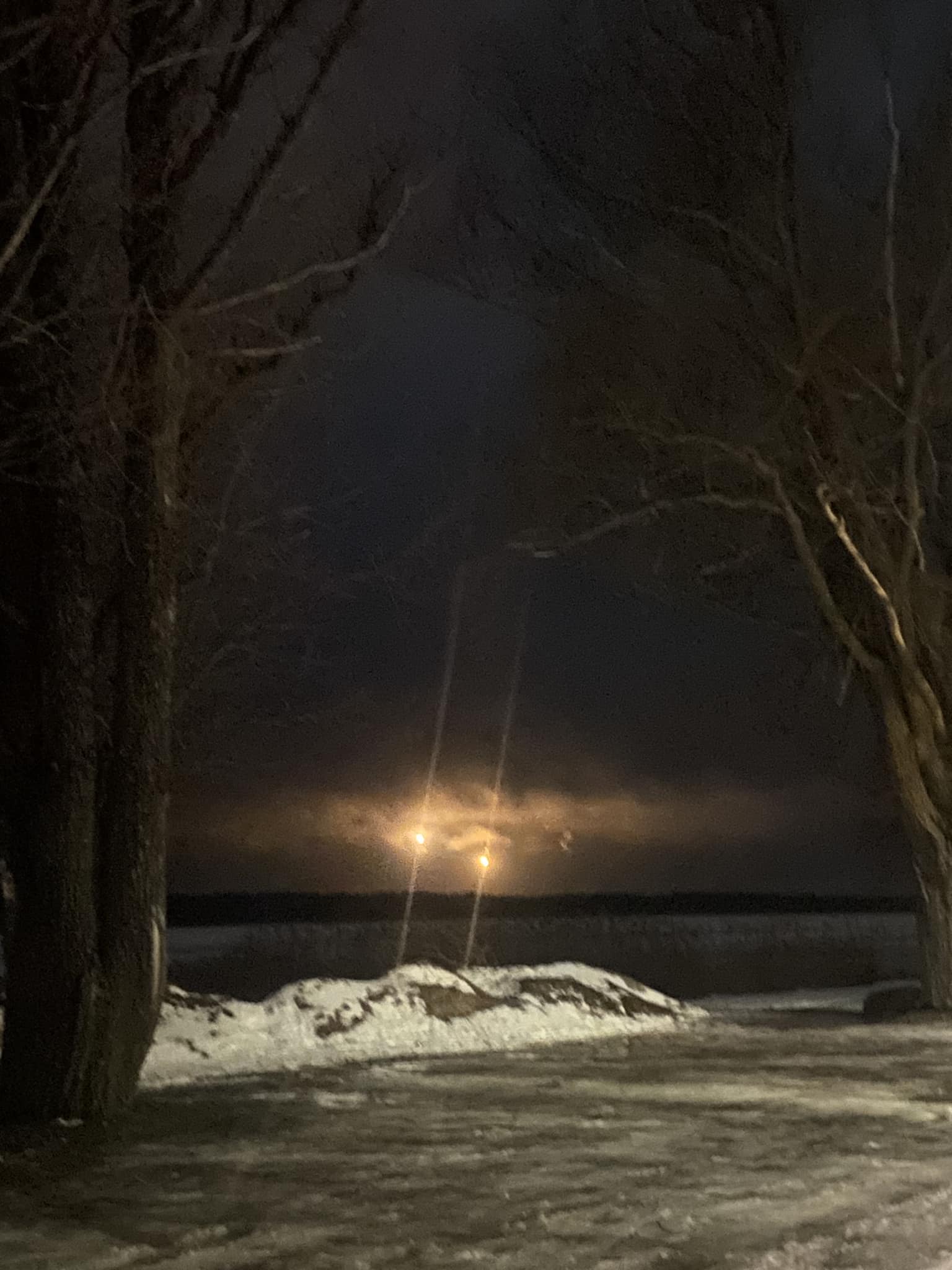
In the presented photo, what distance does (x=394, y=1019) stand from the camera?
1480 cm

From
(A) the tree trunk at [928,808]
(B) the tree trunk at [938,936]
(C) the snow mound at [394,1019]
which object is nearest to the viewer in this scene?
(C) the snow mound at [394,1019]

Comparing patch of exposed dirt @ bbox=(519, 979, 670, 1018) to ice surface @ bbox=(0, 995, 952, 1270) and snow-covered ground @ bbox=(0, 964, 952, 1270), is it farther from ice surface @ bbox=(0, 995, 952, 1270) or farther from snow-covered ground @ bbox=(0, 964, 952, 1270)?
ice surface @ bbox=(0, 995, 952, 1270)

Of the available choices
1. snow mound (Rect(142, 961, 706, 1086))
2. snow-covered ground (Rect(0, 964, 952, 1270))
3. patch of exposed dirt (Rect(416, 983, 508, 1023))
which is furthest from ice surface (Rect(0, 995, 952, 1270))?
patch of exposed dirt (Rect(416, 983, 508, 1023))

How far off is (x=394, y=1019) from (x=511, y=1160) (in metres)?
7.49

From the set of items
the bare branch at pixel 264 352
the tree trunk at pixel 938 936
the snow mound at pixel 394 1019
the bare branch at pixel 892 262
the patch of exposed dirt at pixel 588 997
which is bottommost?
the snow mound at pixel 394 1019

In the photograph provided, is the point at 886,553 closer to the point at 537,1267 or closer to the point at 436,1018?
the point at 436,1018

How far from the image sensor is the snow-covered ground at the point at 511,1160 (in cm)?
572

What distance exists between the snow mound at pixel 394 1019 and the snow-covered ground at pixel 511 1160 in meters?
A: 0.08

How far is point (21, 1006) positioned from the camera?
9.02 meters

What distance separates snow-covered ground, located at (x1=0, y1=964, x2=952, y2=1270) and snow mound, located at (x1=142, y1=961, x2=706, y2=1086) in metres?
0.08

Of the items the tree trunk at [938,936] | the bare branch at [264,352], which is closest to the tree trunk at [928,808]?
the tree trunk at [938,936]

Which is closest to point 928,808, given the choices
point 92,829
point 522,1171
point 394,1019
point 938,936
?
point 938,936

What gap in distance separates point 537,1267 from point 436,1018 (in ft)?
31.6

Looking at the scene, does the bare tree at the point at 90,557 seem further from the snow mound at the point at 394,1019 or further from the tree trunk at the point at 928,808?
the tree trunk at the point at 928,808
